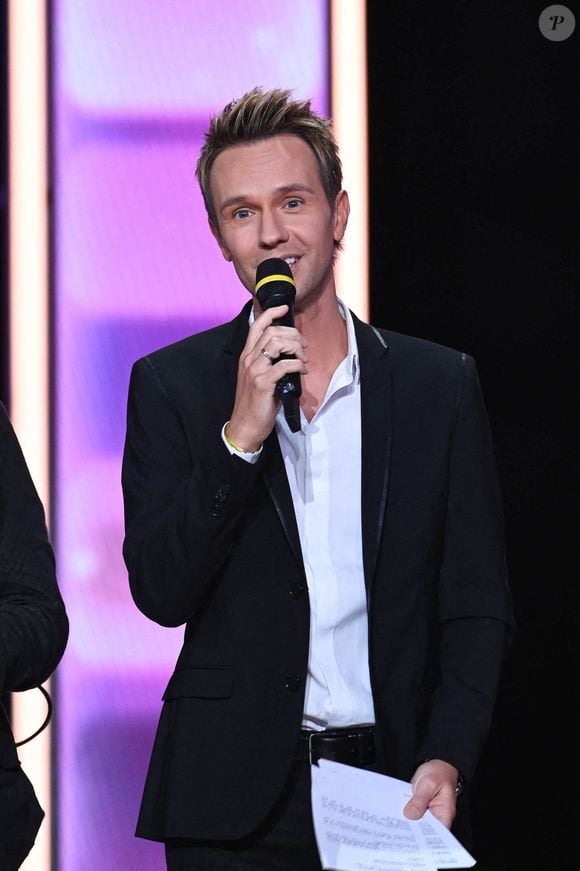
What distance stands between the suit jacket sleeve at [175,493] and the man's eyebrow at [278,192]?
0.26 m

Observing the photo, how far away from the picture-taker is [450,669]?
6.23 feet

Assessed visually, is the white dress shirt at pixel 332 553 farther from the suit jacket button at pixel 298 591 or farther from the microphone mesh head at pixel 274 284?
→ the microphone mesh head at pixel 274 284

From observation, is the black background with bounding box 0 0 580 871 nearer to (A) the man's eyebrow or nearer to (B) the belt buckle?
(A) the man's eyebrow

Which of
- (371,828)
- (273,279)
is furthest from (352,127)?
(371,828)

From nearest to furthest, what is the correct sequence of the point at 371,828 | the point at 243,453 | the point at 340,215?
1. the point at 371,828
2. the point at 243,453
3. the point at 340,215

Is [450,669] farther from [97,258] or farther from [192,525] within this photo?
[97,258]

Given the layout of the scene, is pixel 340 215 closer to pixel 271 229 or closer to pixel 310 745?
pixel 271 229

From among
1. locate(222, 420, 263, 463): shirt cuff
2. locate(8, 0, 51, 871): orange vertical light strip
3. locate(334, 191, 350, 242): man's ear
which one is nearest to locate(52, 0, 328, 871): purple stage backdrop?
locate(8, 0, 51, 871): orange vertical light strip

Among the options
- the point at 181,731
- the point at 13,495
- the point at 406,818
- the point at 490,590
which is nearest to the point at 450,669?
the point at 490,590

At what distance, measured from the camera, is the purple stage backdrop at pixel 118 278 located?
8.88ft

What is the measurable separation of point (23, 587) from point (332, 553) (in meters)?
0.43

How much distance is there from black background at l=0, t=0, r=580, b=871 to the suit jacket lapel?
780 millimetres

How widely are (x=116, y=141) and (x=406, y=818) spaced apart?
162 cm

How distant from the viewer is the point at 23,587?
172cm
